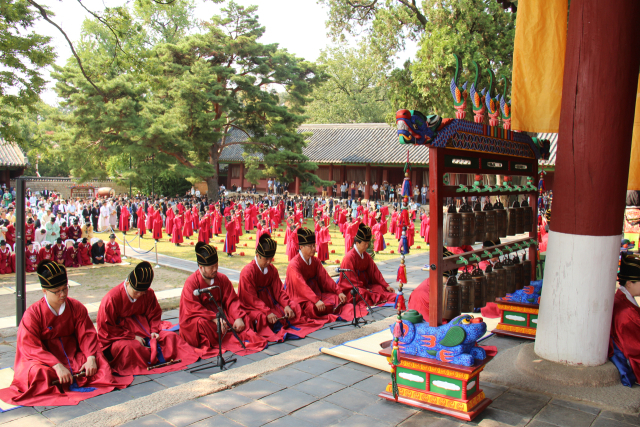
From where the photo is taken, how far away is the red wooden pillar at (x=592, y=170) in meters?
4.86

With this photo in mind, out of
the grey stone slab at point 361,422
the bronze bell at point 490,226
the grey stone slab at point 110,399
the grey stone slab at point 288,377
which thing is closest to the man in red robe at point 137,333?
the grey stone slab at point 110,399

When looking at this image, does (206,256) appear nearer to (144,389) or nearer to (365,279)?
(144,389)

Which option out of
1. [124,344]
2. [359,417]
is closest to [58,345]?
[124,344]

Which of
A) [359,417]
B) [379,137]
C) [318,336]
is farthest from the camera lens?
[379,137]

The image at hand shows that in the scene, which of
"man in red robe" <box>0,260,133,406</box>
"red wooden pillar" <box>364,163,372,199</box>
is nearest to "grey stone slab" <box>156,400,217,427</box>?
"man in red robe" <box>0,260,133,406</box>

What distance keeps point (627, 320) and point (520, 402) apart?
67.7 inches

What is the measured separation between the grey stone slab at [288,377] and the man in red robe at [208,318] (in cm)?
90

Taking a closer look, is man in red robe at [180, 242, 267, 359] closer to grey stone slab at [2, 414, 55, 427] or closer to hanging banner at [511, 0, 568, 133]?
grey stone slab at [2, 414, 55, 427]

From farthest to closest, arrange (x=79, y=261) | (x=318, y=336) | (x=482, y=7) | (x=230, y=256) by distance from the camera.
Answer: (x=482, y=7) < (x=230, y=256) < (x=79, y=261) < (x=318, y=336)

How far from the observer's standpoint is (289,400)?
4887 millimetres

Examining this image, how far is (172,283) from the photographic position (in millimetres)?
10703

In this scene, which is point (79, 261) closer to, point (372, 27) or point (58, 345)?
point (58, 345)

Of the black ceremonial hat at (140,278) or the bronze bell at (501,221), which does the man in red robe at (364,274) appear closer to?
the bronze bell at (501,221)

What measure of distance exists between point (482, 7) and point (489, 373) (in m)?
14.3
